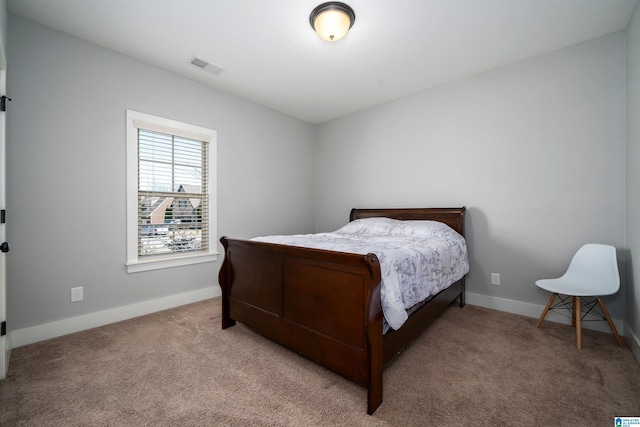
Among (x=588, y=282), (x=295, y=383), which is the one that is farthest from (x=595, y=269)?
(x=295, y=383)

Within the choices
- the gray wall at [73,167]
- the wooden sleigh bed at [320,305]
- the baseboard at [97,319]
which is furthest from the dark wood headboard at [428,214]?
the baseboard at [97,319]

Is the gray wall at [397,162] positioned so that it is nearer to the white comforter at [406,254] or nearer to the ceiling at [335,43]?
the ceiling at [335,43]

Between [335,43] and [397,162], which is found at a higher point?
[335,43]

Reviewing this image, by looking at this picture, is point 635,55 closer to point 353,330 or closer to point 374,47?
point 374,47

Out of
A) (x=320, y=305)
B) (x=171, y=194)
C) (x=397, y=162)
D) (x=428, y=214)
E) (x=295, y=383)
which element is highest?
(x=397, y=162)

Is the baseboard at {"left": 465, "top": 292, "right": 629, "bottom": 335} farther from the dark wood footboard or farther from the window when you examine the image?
the window

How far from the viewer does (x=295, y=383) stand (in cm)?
165

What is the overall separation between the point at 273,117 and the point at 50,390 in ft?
11.6

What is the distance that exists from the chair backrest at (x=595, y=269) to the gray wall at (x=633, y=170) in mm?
106

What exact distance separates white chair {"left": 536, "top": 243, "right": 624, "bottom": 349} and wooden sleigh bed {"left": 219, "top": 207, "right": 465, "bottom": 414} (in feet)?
2.87

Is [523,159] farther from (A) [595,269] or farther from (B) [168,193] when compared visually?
(B) [168,193]

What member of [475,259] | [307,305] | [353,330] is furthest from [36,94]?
[475,259]

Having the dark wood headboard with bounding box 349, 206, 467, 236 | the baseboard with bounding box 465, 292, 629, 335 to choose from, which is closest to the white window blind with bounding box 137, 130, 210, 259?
the dark wood headboard with bounding box 349, 206, 467, 236

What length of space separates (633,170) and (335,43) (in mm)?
2555
